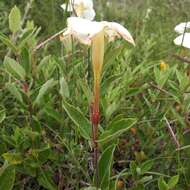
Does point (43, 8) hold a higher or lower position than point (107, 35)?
lower

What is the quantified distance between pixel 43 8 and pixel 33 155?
2080 mm

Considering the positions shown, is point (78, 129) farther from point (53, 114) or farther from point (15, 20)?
point (15, 20)

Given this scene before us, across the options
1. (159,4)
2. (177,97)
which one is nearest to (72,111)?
(177,97)

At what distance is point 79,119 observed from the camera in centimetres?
82

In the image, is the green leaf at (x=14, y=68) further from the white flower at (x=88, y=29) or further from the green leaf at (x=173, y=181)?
the green leaf at (x=173, y=181)

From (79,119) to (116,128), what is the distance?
60 millimetres

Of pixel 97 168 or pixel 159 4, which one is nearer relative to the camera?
pixel 97 168

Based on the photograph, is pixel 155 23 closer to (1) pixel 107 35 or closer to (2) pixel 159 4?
(2) pixel 159 4

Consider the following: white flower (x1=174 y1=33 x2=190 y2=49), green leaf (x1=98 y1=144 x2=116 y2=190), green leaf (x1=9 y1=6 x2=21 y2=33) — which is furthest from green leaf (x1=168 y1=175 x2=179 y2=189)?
green leaf (x1=9 y1=6 x2=21 y2=33)

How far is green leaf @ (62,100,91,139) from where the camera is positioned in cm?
80

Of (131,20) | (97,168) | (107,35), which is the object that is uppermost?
(107,35)

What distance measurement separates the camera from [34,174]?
98cm

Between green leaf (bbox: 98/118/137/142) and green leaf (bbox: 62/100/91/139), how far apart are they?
0.03 metres

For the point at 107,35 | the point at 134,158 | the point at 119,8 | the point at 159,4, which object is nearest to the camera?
the point at 107,35
